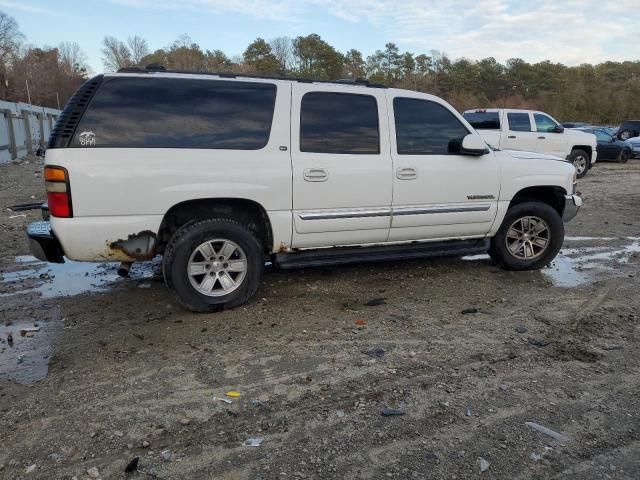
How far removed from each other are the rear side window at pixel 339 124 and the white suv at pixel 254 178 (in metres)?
0.01

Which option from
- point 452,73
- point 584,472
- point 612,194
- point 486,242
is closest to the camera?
point 584,472

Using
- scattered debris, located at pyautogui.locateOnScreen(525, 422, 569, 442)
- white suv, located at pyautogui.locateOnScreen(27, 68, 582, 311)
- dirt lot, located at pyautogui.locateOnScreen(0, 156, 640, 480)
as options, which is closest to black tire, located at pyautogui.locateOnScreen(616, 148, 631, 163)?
dirt lot, located at pyautogui.locateOnScreen(0, 156, 640, 480)

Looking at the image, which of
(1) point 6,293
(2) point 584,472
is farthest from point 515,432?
(1) point 6,293

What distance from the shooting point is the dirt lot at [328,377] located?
8.50 feet

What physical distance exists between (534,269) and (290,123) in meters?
3.47

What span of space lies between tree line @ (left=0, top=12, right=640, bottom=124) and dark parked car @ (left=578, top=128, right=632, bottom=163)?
143 ft

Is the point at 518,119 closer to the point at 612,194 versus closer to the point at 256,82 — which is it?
the point at 612,194

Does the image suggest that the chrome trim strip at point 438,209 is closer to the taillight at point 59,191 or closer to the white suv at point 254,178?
the white suv at point 254,178

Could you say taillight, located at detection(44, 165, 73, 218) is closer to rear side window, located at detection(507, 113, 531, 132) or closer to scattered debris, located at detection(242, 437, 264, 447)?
scattered debris, located at detection(242, 437, 264, 447)

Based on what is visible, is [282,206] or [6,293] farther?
[6,293]

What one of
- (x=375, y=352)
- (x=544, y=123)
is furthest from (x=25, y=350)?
(x=544, y=123)

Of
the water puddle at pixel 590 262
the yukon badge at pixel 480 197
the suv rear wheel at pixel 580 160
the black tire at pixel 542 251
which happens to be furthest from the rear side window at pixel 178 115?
the suv rear wheel at pixel 580 160

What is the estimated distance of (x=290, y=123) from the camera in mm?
4559

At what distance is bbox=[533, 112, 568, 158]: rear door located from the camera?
1488 cm
